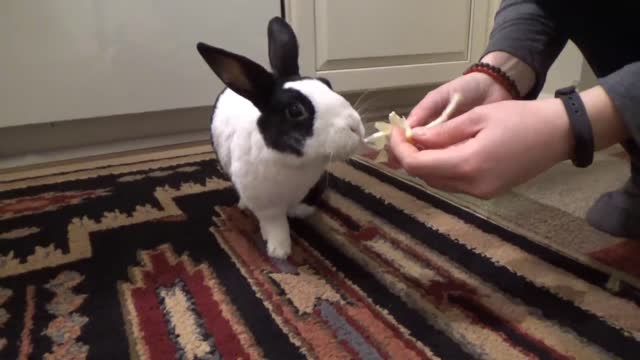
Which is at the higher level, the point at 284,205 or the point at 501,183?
the point at 501,183

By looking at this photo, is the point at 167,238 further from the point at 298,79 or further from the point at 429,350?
the point at 429,350

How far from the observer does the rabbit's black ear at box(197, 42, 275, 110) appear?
1.96ft

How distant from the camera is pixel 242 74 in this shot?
2.04 feet

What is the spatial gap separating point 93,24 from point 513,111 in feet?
3.48

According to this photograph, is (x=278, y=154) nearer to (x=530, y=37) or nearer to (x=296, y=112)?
(x=296, y=112)

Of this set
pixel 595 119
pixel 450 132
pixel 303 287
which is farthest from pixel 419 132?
pixel 303 287

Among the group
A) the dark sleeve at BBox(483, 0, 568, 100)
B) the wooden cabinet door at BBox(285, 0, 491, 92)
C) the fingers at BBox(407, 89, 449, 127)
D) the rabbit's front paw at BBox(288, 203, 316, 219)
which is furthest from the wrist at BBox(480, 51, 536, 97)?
the wooden cabinet door at BBox(285, 0, 491, 92)

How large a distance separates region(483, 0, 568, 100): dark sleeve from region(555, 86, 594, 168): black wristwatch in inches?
10.9

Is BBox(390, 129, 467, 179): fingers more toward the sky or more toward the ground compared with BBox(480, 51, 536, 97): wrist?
more toward the ground

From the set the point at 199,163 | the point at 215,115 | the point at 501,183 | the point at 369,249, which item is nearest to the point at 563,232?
the point at 369,249

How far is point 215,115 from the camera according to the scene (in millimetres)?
834

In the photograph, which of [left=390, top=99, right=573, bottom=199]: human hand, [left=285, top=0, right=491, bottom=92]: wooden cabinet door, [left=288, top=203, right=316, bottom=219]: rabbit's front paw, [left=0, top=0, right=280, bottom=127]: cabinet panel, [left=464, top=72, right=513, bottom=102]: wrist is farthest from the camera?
[left=285, top=0, right=491, bottom=92]: wooden cabinet door

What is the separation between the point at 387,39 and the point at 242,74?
979 mm

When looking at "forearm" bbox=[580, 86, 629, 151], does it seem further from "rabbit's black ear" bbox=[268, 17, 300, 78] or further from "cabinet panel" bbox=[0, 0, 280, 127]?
"cabinet panel" bbox=[0, 0, 280, 127]
